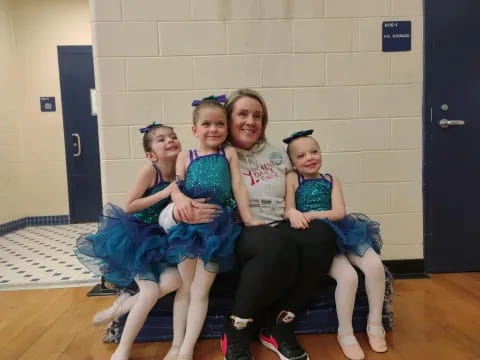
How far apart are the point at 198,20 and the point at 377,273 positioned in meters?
1.49

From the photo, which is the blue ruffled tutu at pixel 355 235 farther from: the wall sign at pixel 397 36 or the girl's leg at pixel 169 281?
the wall sign at pixel 397 36

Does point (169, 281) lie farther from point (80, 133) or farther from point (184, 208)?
point (80, 133)

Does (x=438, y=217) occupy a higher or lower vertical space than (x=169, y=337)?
higher

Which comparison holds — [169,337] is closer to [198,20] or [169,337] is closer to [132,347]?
[132,347]

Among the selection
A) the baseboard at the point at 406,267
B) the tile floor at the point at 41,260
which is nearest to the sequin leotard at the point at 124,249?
the tile floor at the point at 41,260

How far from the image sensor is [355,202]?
6.69 ft

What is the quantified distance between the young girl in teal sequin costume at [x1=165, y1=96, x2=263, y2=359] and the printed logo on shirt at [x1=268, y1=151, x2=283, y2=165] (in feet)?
0.67

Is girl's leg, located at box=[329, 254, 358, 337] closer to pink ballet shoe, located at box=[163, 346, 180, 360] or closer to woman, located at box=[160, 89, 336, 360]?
woman, located at box=[160, 89, 336, 360]

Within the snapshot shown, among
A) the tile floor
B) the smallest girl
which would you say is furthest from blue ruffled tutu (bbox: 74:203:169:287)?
the tile floor

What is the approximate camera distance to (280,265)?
48.9 inches

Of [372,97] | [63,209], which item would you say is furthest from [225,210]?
[63,209]

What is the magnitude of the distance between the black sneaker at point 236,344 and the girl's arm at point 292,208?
436 mm

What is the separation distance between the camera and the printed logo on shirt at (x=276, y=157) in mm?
1574

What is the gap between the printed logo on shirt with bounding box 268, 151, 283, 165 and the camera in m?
1.57
